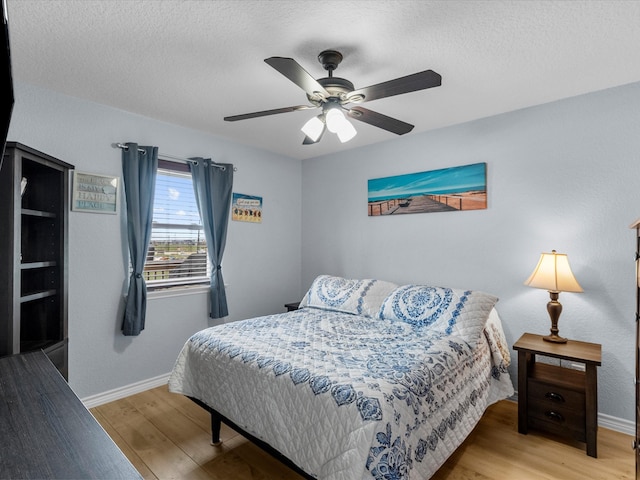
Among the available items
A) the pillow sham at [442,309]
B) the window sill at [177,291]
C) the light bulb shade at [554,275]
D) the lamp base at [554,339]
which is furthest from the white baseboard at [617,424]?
the window sill at [177,291]

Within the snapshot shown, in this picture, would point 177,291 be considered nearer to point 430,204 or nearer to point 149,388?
point 149,388

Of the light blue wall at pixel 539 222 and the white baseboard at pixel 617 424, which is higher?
the light blue wall at pixel 539 222

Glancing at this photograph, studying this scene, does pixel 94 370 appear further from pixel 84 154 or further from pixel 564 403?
pixel 564 403

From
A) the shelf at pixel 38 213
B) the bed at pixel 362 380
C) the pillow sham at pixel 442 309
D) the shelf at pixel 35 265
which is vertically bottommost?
the bed at pixel 362 380

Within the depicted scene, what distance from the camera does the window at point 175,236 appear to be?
322cm

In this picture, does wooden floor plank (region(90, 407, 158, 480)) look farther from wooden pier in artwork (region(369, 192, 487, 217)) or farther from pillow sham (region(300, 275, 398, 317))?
wooden pier in artwork (region(369, 192, 487, 217))

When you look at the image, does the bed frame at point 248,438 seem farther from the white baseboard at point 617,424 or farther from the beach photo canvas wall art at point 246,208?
the white baseboard at point 617,424

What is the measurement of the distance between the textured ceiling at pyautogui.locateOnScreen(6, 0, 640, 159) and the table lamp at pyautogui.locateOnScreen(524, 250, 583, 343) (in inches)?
47.0

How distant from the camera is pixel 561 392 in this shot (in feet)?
7.48

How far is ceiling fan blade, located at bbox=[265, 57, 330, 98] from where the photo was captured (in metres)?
1.54

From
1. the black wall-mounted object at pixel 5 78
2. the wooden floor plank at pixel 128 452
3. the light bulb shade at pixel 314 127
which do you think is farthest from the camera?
the light bulb shade at pixel 314 127

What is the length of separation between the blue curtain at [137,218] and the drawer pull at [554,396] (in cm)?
308

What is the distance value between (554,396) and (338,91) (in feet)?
7.73

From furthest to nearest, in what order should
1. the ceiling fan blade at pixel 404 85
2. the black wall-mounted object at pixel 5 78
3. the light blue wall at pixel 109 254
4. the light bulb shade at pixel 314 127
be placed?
the light blue wall at pixel 109 254 → the light bulb shade at pixel 314 127 → the ceiling fan blade at pixel 404 85 → the black wall-mounted object at pixel 5 78
